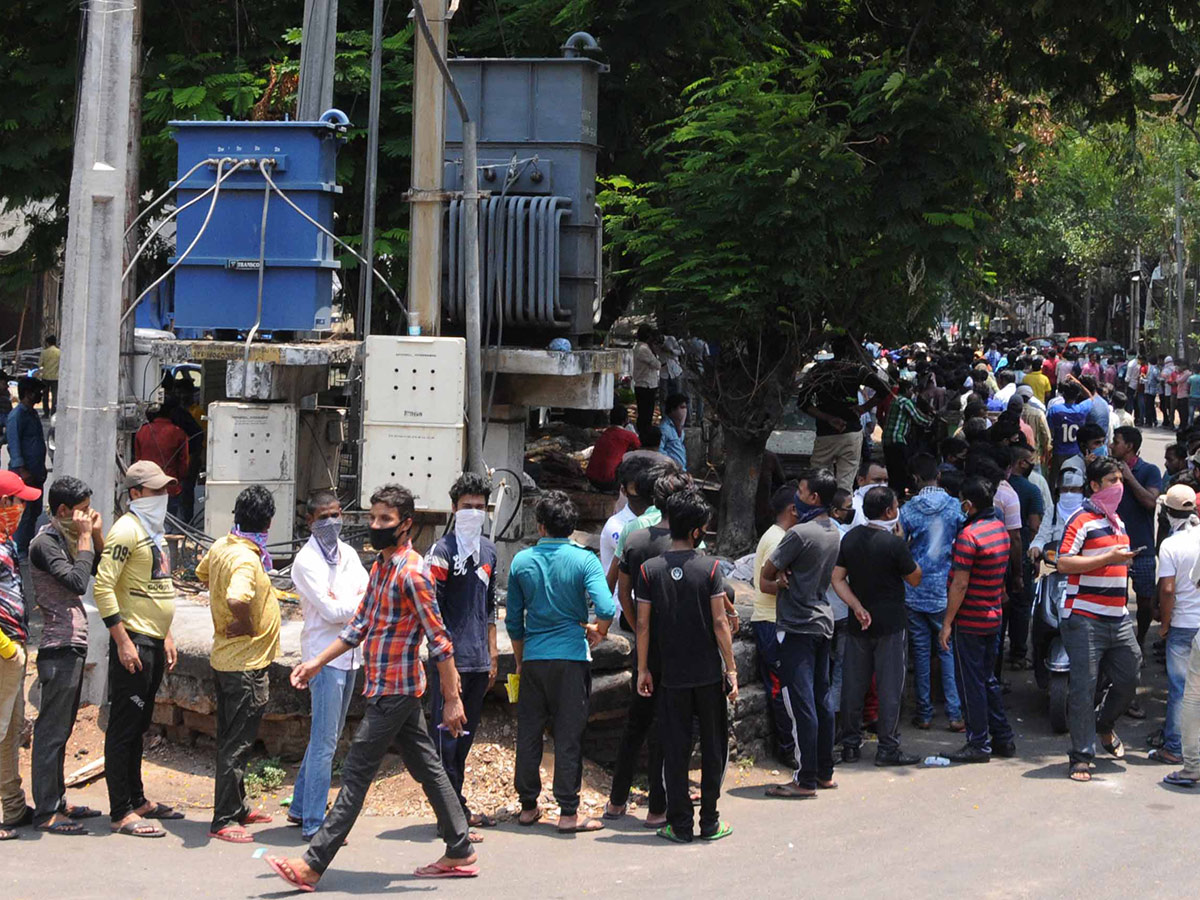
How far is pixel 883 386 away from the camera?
601 inches

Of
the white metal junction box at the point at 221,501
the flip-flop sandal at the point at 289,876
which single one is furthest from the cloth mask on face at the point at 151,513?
the white metal junction box at the point at 221,501

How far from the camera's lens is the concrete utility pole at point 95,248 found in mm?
7914

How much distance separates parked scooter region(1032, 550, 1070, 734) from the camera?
9023 mm

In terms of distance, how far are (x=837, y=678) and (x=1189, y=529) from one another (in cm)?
225

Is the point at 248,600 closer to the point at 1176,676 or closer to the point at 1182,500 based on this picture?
the point at 1176,676

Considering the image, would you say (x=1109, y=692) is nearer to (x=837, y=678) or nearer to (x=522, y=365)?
(x=837, y=678)

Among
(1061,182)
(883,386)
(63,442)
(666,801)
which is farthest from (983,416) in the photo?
(1061,182)

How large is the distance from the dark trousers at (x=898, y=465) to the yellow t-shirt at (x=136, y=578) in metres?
9.86

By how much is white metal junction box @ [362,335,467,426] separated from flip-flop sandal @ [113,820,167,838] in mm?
2867

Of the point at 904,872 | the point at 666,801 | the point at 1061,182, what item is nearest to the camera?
the point at 904,872

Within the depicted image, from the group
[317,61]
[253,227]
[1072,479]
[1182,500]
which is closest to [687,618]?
[1182,500]

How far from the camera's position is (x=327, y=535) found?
21.7 ft

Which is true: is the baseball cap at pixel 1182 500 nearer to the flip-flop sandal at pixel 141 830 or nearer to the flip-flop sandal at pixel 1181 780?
the flip-flop sandal at pixel 1181 780

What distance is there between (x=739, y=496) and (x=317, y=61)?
17.3 ft
